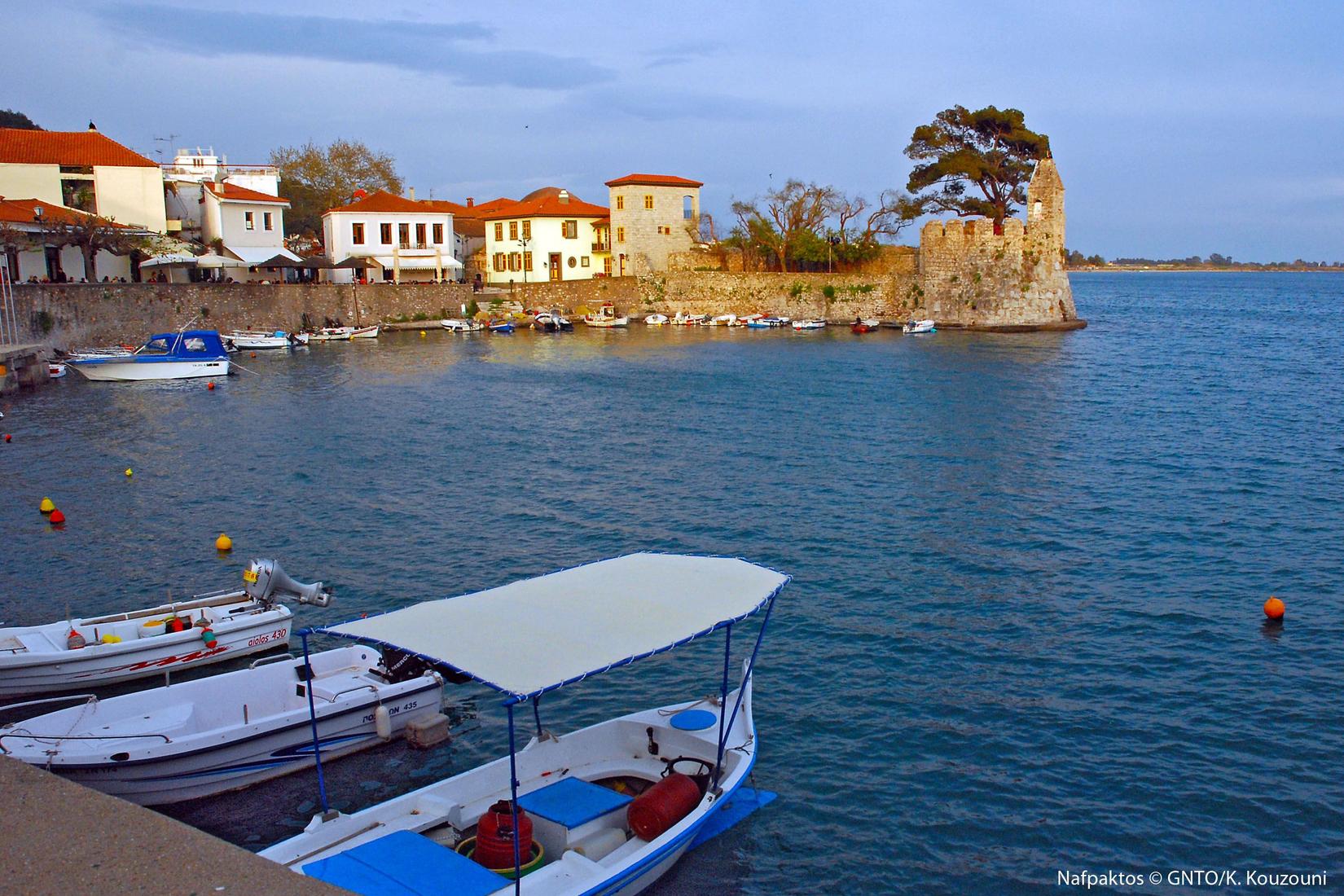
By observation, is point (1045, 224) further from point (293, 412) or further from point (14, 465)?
point (14, 465)

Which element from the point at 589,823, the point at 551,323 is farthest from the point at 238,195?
the point at 589,823

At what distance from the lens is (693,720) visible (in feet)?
32.1

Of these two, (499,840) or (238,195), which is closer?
(499,840)

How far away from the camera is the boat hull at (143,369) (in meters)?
39.3

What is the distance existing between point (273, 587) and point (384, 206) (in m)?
54.8

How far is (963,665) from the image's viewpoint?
12.9 meters

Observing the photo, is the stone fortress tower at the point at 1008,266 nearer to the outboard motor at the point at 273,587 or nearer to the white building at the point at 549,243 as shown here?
the white building at the point at 549,243

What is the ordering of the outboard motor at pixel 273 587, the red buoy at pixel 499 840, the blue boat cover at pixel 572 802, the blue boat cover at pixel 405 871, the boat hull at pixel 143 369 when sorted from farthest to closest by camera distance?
the boat hull at pixel 143 369 → the outboard motor at pixel 273 587 → the blue boat cover at pixel 572 802 → the red buoy at pixel 499 840 → the blue boat cover at pixel 405 871

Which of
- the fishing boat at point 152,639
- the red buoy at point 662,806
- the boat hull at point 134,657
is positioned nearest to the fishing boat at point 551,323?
the fishing boat at point 152,639

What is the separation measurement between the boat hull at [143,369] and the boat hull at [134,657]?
30729 mm

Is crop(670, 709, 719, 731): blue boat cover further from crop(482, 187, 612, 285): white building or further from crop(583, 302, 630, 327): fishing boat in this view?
crop(482, 187, 612, 285): white building

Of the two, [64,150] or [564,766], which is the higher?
[64,150]

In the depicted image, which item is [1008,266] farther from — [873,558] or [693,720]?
[693,720]

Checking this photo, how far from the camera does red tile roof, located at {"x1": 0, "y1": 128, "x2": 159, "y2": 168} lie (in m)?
52.6
